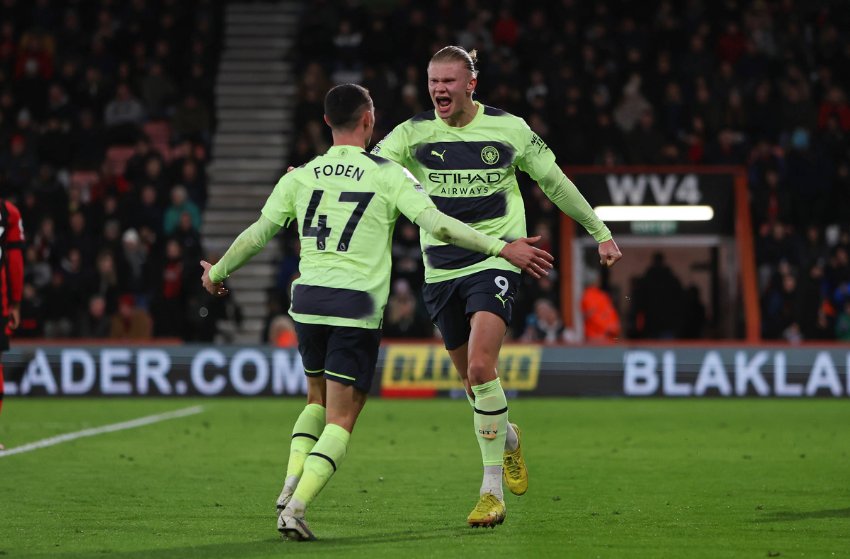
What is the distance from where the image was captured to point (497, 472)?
7695mm

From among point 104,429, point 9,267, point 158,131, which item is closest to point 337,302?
point 9,267

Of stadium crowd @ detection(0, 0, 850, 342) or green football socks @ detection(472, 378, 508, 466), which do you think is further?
stadium crowd @ detection(0, 0, 850, 342)

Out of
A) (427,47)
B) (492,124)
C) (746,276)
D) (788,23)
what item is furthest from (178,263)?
(492,124)

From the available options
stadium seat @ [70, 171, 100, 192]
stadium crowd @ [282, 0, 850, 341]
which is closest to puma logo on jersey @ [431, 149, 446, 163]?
stadium crowd @ [282, 0, 850, 341]

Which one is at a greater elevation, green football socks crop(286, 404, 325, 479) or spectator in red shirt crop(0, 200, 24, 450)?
spectator in red shirt crop(0, 200, 24, 450)

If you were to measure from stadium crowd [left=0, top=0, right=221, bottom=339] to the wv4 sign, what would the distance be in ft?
19.6

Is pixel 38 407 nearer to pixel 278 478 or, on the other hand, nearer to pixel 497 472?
pixel 278 478

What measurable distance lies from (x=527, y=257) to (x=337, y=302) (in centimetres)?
91

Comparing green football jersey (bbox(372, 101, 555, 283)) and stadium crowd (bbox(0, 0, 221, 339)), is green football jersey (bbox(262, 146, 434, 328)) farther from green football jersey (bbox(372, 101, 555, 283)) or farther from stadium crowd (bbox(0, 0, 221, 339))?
stadium crowd (bbox(0, 0, 221, 339))

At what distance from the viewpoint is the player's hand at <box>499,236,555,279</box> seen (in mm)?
7016

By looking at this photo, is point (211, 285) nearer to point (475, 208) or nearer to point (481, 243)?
point (481, 243)

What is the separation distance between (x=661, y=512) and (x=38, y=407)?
1043cm

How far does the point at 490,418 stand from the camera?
7.86 meters

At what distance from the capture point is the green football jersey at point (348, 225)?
23.4 ft
